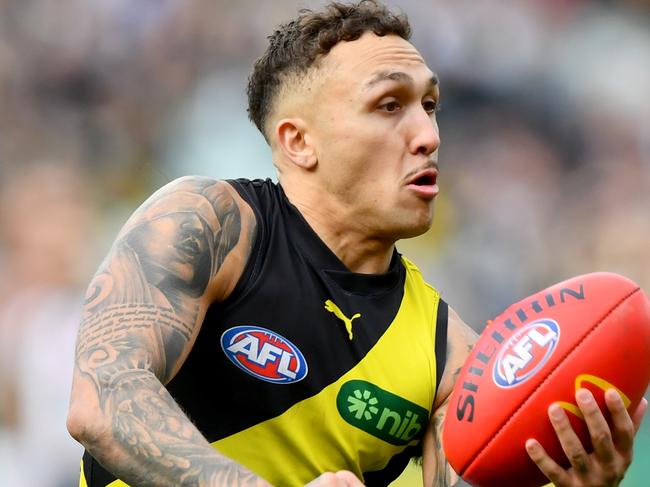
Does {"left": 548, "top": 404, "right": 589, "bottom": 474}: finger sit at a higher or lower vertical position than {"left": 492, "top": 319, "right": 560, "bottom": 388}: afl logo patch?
lower

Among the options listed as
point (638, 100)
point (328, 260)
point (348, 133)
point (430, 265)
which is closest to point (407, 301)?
point (328, 260)

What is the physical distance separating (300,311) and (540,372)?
0.78 meters

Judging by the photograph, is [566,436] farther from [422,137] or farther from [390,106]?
[390,106]

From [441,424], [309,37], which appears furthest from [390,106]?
[441,424]

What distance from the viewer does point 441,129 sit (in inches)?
294

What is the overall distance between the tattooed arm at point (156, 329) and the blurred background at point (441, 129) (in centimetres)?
298

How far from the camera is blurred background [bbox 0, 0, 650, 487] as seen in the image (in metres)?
6.41

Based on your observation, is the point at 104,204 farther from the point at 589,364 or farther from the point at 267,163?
the point at 589,364

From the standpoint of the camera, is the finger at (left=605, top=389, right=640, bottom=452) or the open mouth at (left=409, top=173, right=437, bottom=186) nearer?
A: the finger at (left=605, top=389, right=640, bottom=452)

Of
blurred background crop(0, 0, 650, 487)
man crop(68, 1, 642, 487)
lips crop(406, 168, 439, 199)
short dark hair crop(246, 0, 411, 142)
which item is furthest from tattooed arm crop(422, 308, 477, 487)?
blurred background crop(0, 0, 650, 487)

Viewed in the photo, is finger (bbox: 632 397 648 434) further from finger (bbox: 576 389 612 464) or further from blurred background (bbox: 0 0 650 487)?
blurred background (bbox: 0 0 650 487)

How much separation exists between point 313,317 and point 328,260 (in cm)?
25

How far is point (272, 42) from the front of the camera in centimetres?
385

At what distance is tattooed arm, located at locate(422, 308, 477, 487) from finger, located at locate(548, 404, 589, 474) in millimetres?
594
